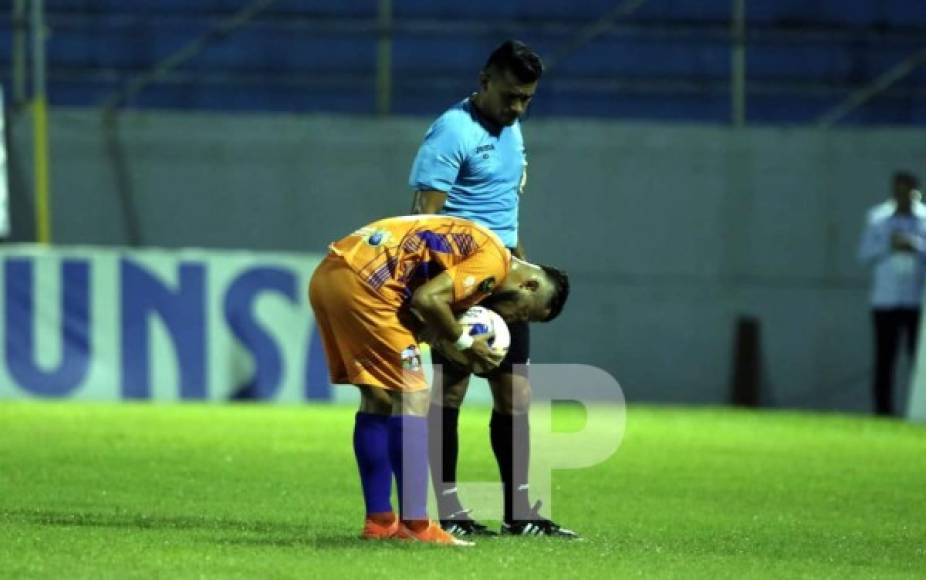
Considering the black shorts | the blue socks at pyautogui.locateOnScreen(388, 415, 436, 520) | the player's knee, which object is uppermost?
the black shorts

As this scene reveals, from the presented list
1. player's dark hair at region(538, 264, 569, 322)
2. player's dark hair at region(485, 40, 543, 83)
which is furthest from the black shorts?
player's dark hair at region(485, 40, 543, 83)

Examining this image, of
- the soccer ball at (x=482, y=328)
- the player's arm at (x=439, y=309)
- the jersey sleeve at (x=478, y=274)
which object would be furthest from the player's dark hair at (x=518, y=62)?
the player's arm at (x=439, y=309)

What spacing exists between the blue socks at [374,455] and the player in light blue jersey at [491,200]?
0.85 metres

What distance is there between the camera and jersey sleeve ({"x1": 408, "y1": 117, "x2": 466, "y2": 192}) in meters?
8.85

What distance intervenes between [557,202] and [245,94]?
3414mm

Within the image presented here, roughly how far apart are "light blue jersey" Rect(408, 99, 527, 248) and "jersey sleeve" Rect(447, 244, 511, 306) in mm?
875

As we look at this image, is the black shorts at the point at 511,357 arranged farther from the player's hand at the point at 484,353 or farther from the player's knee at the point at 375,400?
the player's knee at the point at 375,400

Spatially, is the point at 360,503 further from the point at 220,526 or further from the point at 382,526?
the point at 382,526

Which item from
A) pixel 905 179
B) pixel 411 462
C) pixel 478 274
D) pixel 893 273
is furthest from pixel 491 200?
pixel 893 273

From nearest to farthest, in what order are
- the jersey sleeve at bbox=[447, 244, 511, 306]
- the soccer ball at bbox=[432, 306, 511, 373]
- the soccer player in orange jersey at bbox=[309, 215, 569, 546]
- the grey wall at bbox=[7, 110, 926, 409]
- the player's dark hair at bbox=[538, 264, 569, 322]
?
the jersey sleeve at bbox=[447, 244, 511, 306], the soccer player in orange jersey at bbox=[309, 215, 569, 546], the soccer ball at bbox=[432, 306, 511, 373], the player's dark hair at bbox=[538, 264, 569, 322], the grey wall at bbox=[7, 110, 926, 409]

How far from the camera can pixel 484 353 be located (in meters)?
8.13

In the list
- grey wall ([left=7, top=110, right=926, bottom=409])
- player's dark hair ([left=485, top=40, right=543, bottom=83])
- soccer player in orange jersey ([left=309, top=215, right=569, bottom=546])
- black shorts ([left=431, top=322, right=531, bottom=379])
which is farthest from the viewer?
grey wall ([left=7, top=110, right=926, bottom=409])

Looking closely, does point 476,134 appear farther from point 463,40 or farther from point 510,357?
point 463,40

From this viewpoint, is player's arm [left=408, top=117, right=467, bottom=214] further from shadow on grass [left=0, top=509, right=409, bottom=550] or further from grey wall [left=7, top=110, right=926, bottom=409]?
grey wall [left=7, top=110, right=926, bottom=409]
